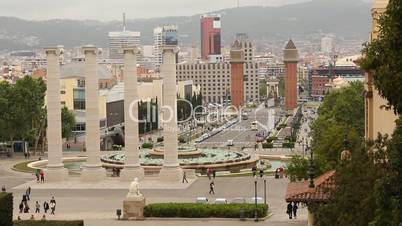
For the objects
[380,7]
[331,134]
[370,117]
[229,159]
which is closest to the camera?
[380,7]

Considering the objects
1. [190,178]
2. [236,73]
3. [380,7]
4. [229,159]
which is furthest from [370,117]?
[236,73]

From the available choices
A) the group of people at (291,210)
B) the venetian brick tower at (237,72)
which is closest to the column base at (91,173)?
the group of people at (291,210)

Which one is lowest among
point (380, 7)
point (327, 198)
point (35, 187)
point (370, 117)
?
point (35, 187)

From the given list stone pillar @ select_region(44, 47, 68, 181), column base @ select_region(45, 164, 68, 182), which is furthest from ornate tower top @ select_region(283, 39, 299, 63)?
column base @ select_region(45, 164, 68, 182)

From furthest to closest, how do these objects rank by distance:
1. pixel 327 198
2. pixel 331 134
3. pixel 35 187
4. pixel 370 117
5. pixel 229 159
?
pixel 229 159, pixel 35 187, pixel 331 134, pixel 370 117, pixel 327 198

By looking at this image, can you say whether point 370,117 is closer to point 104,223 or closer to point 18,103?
point 104,223

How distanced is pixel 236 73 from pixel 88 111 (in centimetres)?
12077

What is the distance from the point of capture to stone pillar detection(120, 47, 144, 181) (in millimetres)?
55094

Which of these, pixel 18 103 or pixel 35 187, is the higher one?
pixel 18 103

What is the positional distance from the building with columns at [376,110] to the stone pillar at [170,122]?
86.4 feet

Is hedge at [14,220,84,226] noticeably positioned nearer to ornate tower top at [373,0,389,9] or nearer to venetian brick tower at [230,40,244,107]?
ornate tower top at [373,0,389,9]

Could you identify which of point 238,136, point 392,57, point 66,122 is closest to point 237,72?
point 238,136

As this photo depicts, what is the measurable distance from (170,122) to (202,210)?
15376 millimetres

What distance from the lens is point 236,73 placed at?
6890 inches
